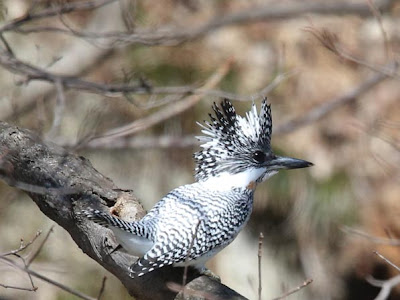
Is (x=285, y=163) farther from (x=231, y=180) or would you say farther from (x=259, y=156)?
(x=231, y=180)

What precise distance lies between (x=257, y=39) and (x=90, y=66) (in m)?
1.60

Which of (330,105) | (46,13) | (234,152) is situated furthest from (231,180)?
(330,105)

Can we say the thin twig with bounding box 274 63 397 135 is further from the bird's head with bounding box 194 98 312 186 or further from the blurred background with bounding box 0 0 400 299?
the bird's head with bounding box 194 98 312 186

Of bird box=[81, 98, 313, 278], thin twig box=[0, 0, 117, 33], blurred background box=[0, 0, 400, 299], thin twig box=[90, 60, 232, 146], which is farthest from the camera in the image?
blurred background box=[0, 0, 400, 299]

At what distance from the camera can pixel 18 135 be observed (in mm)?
3082

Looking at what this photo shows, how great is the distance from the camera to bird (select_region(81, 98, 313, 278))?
2812mm

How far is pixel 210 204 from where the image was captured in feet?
10.7

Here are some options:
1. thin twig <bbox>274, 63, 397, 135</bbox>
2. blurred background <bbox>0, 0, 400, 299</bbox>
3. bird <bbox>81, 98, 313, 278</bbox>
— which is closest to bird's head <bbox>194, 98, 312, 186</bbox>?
bird <bbox>81, 98, 313, 278</bbox>

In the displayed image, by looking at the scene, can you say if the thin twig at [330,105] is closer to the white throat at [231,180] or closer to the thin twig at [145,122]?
the thin twig at [145,122]

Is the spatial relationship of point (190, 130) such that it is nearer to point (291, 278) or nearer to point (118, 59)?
point (118, 59)

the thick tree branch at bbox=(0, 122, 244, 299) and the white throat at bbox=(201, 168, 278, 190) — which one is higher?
the white throat at bbox=(201, 168, 278, 190)

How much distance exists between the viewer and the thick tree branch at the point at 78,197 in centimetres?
283

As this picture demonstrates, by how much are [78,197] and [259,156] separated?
0.98 meters

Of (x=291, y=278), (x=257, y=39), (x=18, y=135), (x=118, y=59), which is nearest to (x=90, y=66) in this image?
(x=118, y=59)
